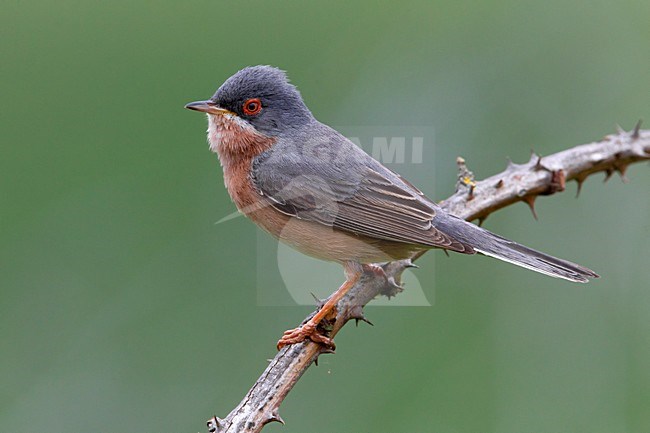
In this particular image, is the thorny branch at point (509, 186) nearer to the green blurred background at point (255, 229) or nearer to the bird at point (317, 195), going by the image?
the bird at point (317, 195)

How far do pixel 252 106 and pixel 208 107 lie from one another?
0.31 metres

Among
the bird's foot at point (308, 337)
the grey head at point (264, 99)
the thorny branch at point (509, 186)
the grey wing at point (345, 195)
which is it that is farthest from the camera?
the grey head at point (264, 99)

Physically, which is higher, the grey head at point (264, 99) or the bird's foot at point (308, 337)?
the grey head at point (264, 99)

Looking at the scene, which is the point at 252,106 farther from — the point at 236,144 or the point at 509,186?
the point at 509,186

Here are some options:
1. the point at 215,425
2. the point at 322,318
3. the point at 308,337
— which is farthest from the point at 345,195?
the point at 215,425

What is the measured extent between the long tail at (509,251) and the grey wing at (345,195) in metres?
0.13

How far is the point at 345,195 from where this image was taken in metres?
4.62

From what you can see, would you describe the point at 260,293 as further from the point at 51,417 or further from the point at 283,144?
the point at 51,417

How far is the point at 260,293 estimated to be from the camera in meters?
4.81

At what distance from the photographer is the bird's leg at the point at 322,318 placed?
407 cm

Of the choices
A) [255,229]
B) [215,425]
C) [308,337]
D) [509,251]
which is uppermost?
[509,251]

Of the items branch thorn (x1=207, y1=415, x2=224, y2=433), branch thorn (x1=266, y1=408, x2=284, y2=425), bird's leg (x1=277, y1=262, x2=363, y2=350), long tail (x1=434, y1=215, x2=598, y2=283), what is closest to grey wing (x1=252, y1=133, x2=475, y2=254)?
long tail (x1=434, y1=215, x2=598, y2=283)

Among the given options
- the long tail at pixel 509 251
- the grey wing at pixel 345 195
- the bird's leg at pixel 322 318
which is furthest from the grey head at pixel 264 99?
the long tail at pixel 509 251

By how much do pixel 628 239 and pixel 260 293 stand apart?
265 cm
